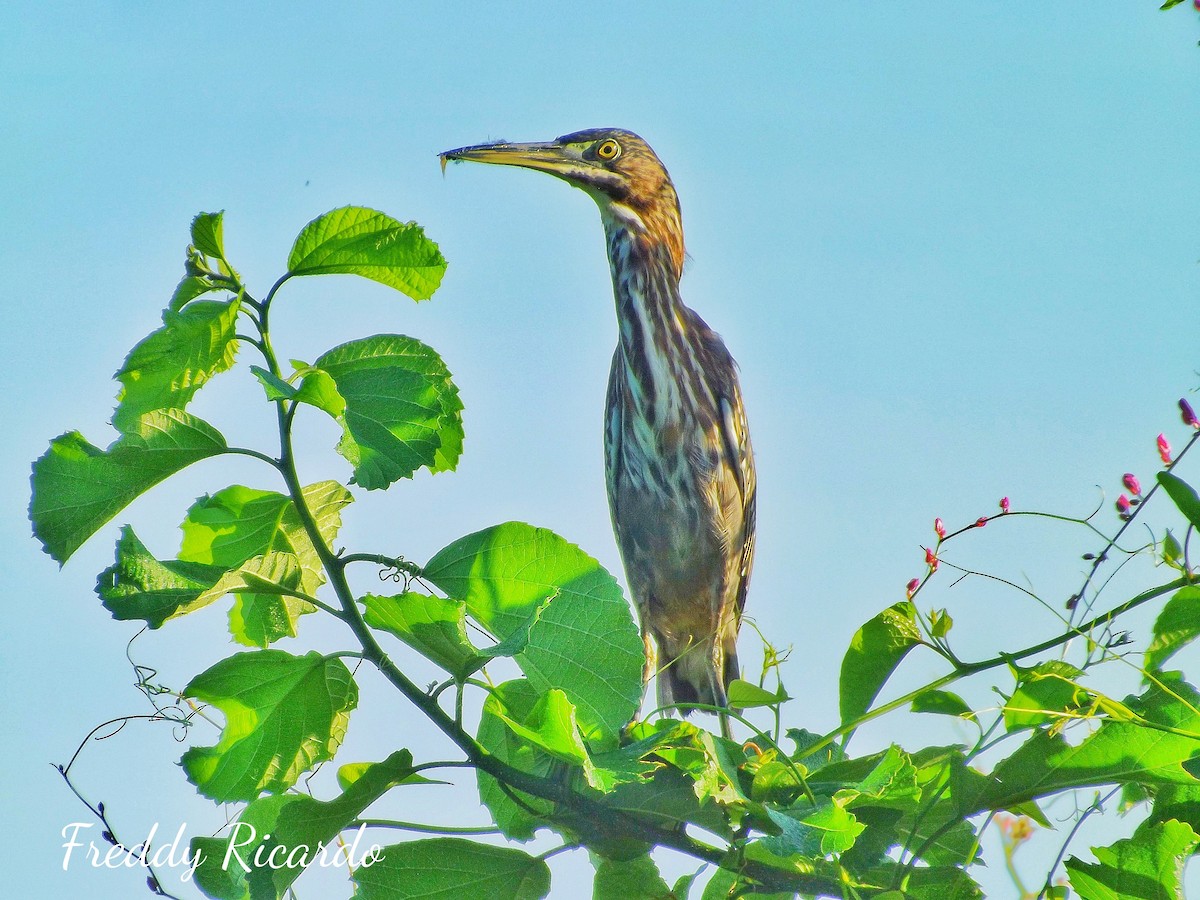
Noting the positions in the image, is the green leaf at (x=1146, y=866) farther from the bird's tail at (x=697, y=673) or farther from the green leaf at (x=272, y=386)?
the bird's tail at (x=697, y=673)

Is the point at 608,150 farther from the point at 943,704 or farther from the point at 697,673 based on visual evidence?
the point at 943,704

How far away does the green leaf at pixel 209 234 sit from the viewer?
1.47 m

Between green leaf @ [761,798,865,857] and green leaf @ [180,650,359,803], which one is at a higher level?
green leaf @ [180,650,359,803]

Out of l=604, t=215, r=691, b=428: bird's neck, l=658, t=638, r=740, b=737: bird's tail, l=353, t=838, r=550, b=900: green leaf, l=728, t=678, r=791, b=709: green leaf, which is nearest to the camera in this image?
l=353, t=838, r=550, b=900: green leaf

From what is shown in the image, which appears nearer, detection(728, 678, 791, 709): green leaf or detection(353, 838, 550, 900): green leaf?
detection(353, 838, 550, 900): green leaf

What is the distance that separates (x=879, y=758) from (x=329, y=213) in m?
1.21

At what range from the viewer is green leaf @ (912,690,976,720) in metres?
1.78

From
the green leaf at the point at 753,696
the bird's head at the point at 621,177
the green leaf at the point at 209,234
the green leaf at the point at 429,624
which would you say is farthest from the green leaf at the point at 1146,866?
A: the bird's head at the point at 621,177

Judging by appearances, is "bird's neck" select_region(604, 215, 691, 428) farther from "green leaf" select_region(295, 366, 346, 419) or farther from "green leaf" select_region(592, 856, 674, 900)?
"green leaf" select_region(295, 366, 346, 419)

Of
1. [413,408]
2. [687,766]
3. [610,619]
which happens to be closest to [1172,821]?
[687,766]

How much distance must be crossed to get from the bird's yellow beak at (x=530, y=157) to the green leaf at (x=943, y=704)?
255 centimetres

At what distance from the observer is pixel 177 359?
1.62m

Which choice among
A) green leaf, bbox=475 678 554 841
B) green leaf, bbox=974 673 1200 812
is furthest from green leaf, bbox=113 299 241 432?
green leaf, bbox=974 673 1200 812

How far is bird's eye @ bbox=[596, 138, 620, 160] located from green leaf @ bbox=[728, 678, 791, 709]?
2.99 metres
